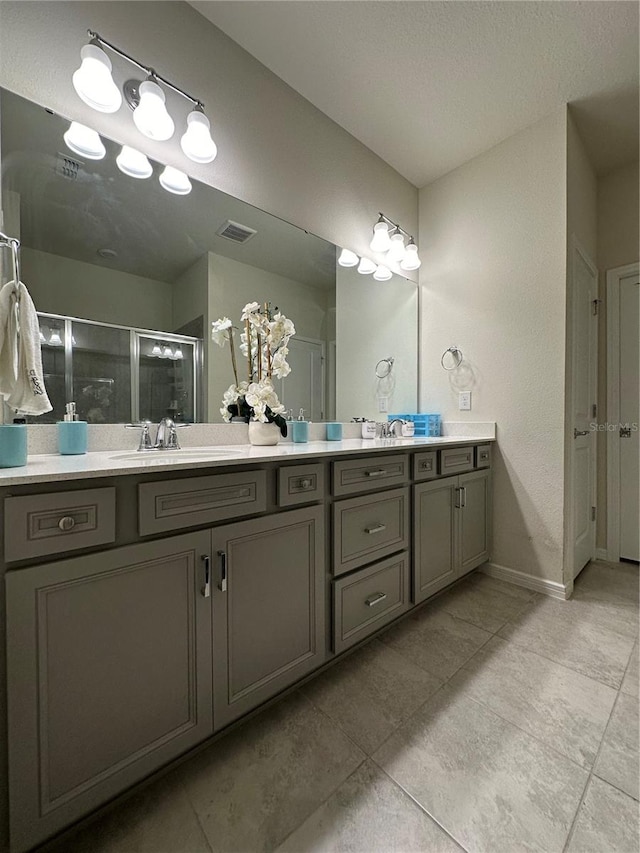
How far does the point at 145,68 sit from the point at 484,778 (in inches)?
98.5

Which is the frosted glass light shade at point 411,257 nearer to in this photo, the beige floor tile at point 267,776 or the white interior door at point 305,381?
the white interior door at point 305,381

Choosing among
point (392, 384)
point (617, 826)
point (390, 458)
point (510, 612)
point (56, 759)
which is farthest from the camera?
point (392, 384)

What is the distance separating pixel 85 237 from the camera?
1270mm

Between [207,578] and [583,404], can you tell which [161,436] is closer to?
[207,578]

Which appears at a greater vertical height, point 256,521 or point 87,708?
point 256,521

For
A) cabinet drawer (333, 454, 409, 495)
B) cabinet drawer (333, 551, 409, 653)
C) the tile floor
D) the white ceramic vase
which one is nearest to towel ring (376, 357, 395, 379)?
cabinet drawer (333, 454, 409, 495)

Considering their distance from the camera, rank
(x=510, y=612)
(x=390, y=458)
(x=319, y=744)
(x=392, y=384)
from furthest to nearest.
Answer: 1. (x=392, y=384)
2. (x=510, y=612)
3. (x=390, y=458)
4. (x=319, y=744)

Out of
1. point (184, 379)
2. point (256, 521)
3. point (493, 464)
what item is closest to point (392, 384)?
point (493, 464)

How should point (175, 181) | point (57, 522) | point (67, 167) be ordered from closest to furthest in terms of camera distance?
1. point (57, 522)
2. point (67, 167)
3. point (175, 181)

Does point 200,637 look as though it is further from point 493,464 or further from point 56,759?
point 493,464

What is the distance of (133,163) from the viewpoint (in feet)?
4.40

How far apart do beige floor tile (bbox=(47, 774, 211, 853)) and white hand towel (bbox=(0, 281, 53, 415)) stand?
1027 millimetres

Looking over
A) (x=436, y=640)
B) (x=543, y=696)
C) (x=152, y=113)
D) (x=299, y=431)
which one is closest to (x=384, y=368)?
(x=299, y=431)

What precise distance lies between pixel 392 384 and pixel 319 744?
1925mm
